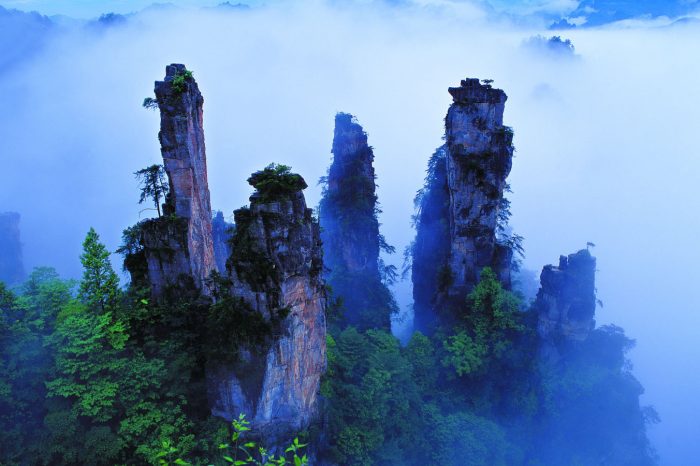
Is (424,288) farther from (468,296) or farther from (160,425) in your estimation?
(160,425)

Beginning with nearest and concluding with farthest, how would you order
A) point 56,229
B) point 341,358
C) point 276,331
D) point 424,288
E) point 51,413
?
point 51,413 < point 276,331 < point 341,358 < point 424,288 < point 56,229

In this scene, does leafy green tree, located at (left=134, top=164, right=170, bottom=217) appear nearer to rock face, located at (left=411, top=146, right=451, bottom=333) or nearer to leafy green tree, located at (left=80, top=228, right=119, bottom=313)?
leafy green tree, located at (left=80, top=228, right=119, bottom=313)

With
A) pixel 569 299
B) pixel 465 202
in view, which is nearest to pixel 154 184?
pixel 465 202

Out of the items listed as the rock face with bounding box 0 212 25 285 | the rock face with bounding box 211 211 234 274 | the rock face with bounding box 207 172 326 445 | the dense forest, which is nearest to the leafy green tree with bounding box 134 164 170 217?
Answer: the dense forest

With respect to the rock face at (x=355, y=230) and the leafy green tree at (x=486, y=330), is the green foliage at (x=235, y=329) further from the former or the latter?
the rock face at (x=355, y=230)

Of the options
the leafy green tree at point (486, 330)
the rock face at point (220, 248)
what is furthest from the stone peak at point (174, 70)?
the leafy green tree at point (486, 330)

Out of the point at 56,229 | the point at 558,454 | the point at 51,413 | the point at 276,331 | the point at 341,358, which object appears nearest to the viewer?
the point at 51,413

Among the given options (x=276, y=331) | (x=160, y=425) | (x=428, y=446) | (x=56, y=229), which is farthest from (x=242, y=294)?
(x=56, y=229)
